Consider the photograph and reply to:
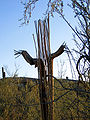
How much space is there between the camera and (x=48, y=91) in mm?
1933

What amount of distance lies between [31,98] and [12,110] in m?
0.79

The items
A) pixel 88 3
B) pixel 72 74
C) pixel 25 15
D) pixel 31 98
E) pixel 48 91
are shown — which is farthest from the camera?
pixel 31 98

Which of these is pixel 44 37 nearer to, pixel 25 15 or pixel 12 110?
pixel 25 15

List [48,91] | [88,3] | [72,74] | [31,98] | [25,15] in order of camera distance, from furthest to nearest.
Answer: [31,98] → [25,15] → [48,91] → [72,74] → [88,3]

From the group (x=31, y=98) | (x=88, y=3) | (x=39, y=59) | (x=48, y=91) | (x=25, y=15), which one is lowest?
(x=31, y=98)

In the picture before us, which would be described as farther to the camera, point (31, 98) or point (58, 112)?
point (31, 98)

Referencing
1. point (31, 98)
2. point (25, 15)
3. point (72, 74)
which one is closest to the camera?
point (72, 74)

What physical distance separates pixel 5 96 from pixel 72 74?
3.14 meters

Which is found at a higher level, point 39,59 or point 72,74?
point 39,59

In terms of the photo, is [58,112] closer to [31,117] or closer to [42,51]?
[31,117]

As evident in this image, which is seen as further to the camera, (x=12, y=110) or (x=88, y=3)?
(x=12, y=110)

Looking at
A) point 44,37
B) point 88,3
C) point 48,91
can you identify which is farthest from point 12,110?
point 88,3

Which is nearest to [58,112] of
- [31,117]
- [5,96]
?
[31,117]

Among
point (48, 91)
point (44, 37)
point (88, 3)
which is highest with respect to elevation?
point (88, 3)
